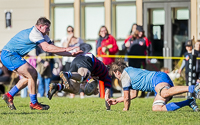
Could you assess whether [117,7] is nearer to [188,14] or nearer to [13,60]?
[188,14]

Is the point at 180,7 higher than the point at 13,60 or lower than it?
higher

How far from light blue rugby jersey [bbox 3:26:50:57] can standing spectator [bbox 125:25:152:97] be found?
17.1 feet

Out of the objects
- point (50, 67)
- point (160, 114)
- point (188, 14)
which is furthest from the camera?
point (188, 14)

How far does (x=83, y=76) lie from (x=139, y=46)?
513 cm

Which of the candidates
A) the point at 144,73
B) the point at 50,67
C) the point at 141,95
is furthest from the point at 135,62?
the point at 144,73

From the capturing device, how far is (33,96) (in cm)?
Result: 963

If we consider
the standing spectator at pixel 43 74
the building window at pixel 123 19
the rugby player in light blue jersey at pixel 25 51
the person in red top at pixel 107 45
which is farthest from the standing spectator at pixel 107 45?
the rugby player in light blue jersey at pixel 25 51

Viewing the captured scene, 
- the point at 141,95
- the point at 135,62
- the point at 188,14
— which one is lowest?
→ the point at 141,95

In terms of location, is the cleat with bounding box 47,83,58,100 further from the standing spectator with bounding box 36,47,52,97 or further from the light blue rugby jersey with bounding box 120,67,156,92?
the standing spectator with bounding box 36,47,52,97

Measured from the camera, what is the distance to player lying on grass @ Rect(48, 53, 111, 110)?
29.7 ft

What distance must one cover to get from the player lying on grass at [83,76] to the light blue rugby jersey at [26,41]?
80cm

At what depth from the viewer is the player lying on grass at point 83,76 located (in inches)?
356

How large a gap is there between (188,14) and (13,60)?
327 inches

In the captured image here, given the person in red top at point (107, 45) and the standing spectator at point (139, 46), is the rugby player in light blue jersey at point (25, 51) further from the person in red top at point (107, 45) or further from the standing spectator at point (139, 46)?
the standing spectator at point (139, 46)
